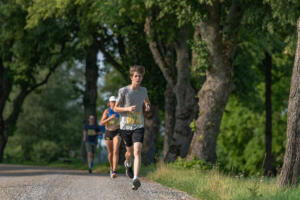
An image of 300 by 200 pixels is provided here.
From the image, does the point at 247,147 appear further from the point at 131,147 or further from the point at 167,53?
the point at 131,147

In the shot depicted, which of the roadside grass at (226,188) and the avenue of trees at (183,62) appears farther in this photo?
the avenue of trees at (183,62)

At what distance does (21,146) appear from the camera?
45844 mm

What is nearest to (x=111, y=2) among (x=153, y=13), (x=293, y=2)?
(x=153, y=13)

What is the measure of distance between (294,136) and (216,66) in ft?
25.2

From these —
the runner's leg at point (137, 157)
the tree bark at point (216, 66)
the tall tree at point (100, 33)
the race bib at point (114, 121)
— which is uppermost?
the tall tree at point (100, 33)

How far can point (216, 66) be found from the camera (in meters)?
17.5

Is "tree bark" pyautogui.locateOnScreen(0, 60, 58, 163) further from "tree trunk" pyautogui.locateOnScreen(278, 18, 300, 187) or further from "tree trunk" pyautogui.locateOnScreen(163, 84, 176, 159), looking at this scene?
"tree trunk" pyautogui.locateOnScreen(278, 18, 300, 187)

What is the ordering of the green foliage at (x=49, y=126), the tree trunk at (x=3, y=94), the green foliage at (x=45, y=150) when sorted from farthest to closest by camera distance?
the green foliage at (x=49, y=126) < the green foliage at (x=45, y=150) < the tree trunk at (x=3, y=94)

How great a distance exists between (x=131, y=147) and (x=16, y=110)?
24.1 m

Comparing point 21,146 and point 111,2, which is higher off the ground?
point 111,2

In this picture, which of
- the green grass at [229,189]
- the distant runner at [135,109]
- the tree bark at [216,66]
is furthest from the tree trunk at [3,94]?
the distant runner at [135,109]

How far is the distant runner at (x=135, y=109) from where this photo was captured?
9.52 m

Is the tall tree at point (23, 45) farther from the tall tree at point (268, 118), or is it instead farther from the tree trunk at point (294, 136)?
the tree trunk at point (294, 136)

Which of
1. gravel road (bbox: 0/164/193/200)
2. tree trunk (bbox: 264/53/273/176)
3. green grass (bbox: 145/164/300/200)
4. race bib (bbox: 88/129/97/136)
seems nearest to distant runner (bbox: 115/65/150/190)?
gravel road (bbox: 0/164/193/200)
